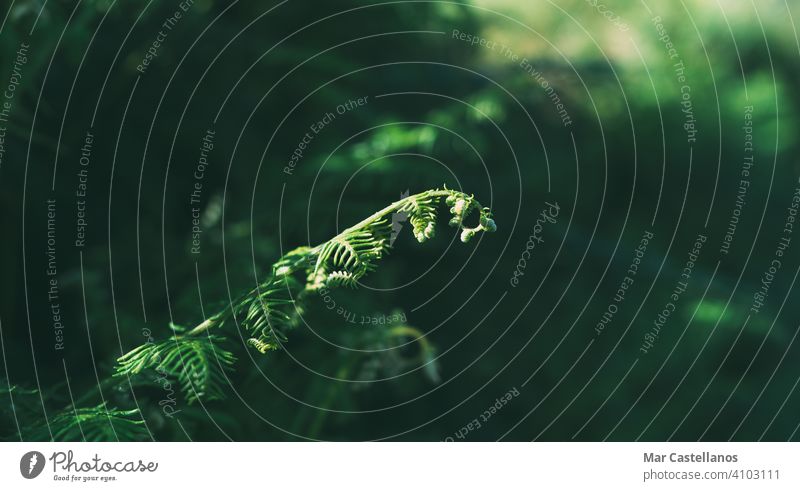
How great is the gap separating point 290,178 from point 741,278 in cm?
104

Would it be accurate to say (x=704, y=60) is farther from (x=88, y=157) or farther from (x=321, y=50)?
(x=88, y=157)

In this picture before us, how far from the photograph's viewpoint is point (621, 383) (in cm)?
154

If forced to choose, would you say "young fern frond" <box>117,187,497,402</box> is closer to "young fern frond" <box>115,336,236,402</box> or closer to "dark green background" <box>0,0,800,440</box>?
"young fern frond" <box>115,336,236,402</box>

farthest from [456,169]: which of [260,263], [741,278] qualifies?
[741,278]
